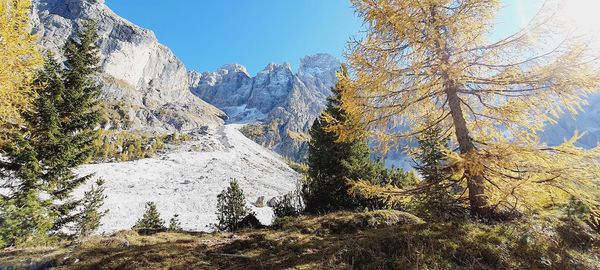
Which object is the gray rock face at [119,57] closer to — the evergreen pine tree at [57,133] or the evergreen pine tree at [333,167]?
the evergreen pine tree at [57,133]

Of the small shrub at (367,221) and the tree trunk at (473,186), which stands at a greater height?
the tree trunk at (473,186)

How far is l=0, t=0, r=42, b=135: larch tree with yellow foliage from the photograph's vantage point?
7.17 m

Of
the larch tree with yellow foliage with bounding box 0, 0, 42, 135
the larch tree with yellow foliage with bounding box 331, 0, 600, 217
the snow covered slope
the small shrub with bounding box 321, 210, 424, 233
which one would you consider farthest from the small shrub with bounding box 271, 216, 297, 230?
the snow covered slope

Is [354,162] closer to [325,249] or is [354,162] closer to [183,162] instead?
[325,249]

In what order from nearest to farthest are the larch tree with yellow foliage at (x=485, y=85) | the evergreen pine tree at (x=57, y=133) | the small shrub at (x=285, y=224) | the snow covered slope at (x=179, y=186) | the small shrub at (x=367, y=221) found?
the larch tree with yellow foliage at (x=485, y=85)
the small shrub at (x=367, y=221)
the small shrub at (x=285, y=224)
the evergreen pine tree at (x=57, y=133)
the snow covered slope at (x=179, y=186)

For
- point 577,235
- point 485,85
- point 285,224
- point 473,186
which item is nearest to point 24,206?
point 285,224

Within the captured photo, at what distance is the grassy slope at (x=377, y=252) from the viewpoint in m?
4.83

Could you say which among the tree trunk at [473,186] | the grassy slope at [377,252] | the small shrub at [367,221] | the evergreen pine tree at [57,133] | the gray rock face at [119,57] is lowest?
the grassy slope at [377,252]

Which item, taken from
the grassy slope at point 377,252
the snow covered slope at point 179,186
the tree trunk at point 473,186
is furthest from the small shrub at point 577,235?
the snow covered slope at point 179,186

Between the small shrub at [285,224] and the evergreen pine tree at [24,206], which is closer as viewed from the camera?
the evergreen pine tree at [24,206]

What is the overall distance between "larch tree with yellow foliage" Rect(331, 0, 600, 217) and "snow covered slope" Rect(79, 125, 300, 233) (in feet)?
75.3

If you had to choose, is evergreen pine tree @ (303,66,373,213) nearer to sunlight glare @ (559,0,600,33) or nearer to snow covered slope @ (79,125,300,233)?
sunlight glare @ (559,0,600,33)

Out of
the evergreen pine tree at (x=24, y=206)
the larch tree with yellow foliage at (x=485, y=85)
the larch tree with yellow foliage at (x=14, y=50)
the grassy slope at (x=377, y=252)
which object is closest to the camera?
the grassy slope at (x=377, y=252)

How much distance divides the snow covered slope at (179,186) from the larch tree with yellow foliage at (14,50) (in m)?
17.9
